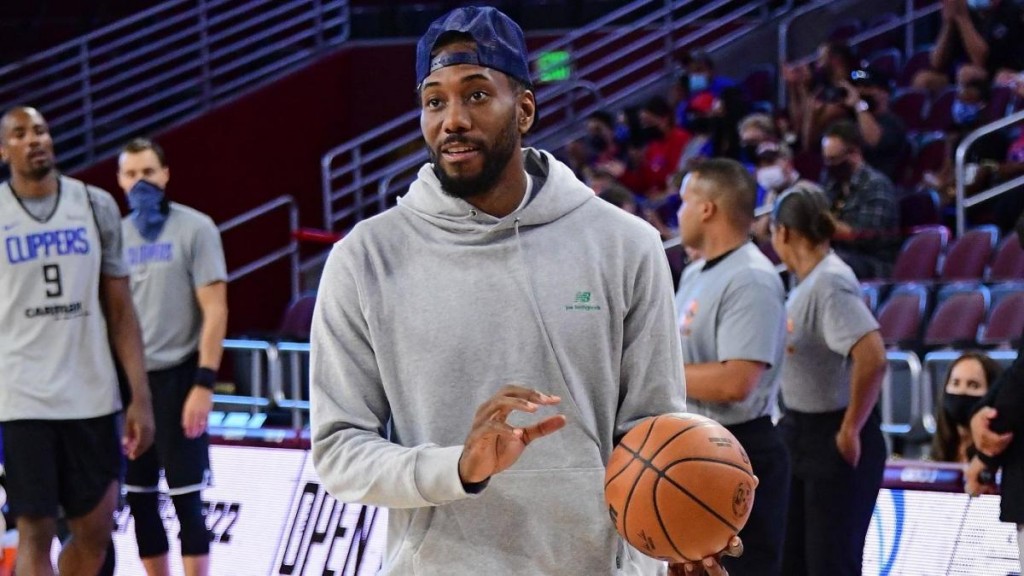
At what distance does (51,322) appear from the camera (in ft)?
19.8

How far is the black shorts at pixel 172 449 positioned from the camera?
273 inches

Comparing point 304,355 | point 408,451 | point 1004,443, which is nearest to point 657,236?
point 408,451

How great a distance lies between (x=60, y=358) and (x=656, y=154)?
27.0ft

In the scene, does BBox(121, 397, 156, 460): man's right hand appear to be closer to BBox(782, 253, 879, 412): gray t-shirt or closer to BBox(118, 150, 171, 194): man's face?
BBox(118, 150, 171, 194): man's face

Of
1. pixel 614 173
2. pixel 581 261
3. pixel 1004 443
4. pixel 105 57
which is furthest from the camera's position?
pixel 105 57

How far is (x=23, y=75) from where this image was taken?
15.7 m

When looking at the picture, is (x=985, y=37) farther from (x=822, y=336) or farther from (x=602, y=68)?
(x=822, y=336)

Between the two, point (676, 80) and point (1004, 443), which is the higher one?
point (676, 80)

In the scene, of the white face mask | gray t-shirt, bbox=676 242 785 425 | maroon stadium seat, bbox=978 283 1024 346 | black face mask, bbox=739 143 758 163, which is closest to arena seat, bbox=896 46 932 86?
black face mask, bbox=739 143 758 163

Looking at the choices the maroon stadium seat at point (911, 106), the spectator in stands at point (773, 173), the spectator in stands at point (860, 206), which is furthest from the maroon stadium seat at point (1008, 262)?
the maroon stadium seat at point (911, 106)

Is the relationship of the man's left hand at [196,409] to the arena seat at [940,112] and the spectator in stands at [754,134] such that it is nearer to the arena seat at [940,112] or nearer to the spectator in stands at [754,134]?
the spectator in stands at [754,134]

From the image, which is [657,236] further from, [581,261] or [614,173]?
[614,173]

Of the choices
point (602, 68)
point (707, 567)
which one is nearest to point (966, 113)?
point (602, 68)

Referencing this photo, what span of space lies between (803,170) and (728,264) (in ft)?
22.7
